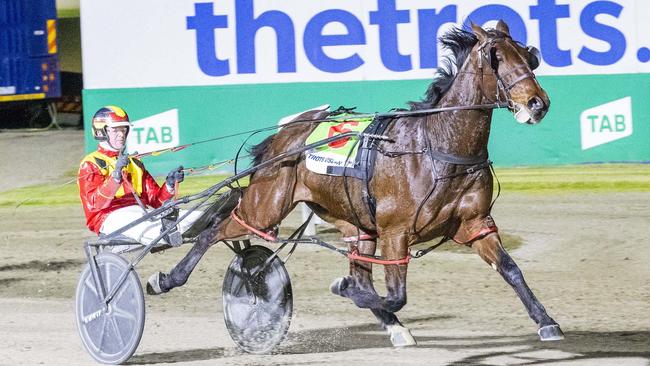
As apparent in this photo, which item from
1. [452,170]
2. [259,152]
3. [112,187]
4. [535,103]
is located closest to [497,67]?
[535,103]

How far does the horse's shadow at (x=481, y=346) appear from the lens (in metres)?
Result: 6.91

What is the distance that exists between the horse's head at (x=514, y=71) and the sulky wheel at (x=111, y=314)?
88.5 inches

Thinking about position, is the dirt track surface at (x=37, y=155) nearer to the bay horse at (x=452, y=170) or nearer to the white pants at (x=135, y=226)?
the white pants at (x=135, y=226)

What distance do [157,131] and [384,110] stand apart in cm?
263

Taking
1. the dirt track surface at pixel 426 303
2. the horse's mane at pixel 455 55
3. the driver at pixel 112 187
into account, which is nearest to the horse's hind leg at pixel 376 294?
the dirt track surface at pixel 426 303

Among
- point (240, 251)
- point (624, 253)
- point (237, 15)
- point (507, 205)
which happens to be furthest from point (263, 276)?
point (237, 15)

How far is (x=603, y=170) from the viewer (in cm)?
1406

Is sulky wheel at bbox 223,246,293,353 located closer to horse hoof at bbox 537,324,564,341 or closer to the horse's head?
horse hoof at bbox 537,324,564,341

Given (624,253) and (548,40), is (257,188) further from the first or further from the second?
(548,40)

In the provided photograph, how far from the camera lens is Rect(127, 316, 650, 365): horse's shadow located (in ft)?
22.7

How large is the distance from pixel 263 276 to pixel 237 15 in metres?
7.36

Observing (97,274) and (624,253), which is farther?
(624,253)

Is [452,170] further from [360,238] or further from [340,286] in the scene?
[340,286]

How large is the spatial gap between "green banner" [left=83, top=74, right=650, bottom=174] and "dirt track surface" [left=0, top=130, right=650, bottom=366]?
189 centimetres
